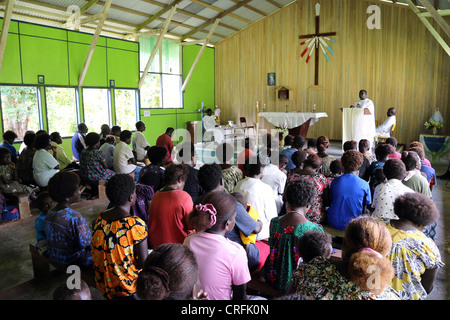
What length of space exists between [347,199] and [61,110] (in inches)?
300

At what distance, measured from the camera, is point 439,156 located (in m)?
8.23

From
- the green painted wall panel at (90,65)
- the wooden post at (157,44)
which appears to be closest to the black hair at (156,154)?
the green painted wall panel at (90,65)

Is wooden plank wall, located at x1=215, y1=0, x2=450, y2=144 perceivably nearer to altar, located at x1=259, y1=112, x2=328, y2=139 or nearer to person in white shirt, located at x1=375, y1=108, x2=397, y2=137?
altar, located at x1=259, y1=112, x2=328, y2=139

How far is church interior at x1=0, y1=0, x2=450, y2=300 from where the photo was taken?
7.82 metres

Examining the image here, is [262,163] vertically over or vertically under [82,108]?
under

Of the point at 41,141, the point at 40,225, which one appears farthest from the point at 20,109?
the point at 40,225

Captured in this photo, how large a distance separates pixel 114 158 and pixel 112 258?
357 centimetres

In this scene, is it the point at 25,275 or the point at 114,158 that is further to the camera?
the point at 114,158

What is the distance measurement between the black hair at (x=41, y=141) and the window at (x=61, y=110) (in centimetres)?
387

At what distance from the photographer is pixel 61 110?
8438 millimetres

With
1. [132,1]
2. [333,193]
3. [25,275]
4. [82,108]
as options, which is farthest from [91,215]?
[132,1]

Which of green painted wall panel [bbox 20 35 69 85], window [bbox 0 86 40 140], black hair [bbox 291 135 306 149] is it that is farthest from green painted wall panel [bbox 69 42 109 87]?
black hair [bbox 291 135 306 149]

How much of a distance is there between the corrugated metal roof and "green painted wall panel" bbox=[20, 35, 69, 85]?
1.98 ft
